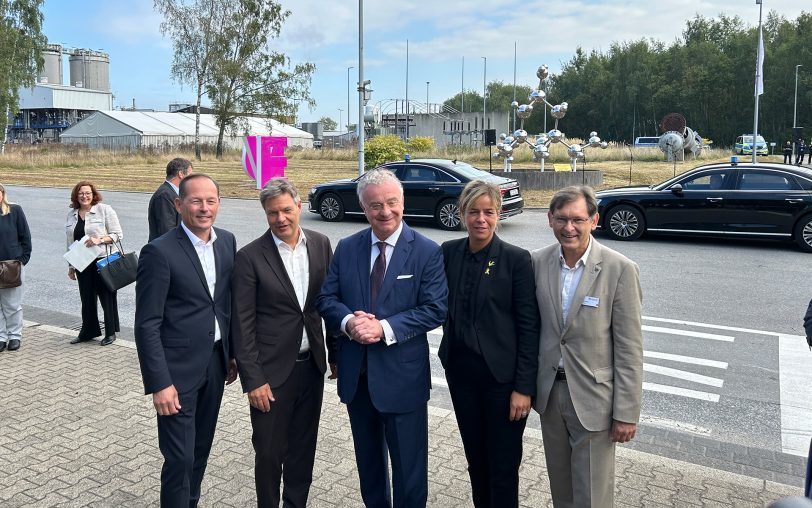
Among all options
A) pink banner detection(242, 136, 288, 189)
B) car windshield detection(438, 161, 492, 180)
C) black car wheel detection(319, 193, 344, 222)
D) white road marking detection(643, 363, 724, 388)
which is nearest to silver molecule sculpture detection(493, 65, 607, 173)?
car windshield detection(438, 161, 492, 180)

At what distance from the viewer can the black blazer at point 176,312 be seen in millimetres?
3326

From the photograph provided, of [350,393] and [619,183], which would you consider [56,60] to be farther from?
[350,393]

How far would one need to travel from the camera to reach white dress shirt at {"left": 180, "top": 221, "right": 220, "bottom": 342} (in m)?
3.52

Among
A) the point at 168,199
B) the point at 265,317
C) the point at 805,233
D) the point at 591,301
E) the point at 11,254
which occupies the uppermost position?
the point at 168,199

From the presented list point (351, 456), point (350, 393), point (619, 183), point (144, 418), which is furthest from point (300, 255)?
point (619, 183)

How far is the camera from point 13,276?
7020mm

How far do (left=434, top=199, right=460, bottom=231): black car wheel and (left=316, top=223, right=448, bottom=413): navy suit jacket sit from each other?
1270 centimetres

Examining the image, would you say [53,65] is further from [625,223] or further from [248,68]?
[625,223]

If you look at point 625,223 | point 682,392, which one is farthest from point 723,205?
point 682,392

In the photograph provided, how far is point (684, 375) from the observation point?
638cm

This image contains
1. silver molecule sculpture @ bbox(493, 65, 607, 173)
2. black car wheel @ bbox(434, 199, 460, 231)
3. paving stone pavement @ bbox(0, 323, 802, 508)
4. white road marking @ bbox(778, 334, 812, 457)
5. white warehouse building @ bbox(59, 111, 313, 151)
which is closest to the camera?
paving stone pavement @ bbox(0, 323, 802, 508)

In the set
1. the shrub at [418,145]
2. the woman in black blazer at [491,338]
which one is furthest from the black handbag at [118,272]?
the shrub at [418,145]

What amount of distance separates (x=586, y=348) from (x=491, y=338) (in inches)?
16.8

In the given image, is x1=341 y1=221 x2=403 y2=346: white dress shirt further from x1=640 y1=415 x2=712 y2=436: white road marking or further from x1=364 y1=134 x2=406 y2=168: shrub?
x1=364 y1=134 x2=406 y2=168: shrub
